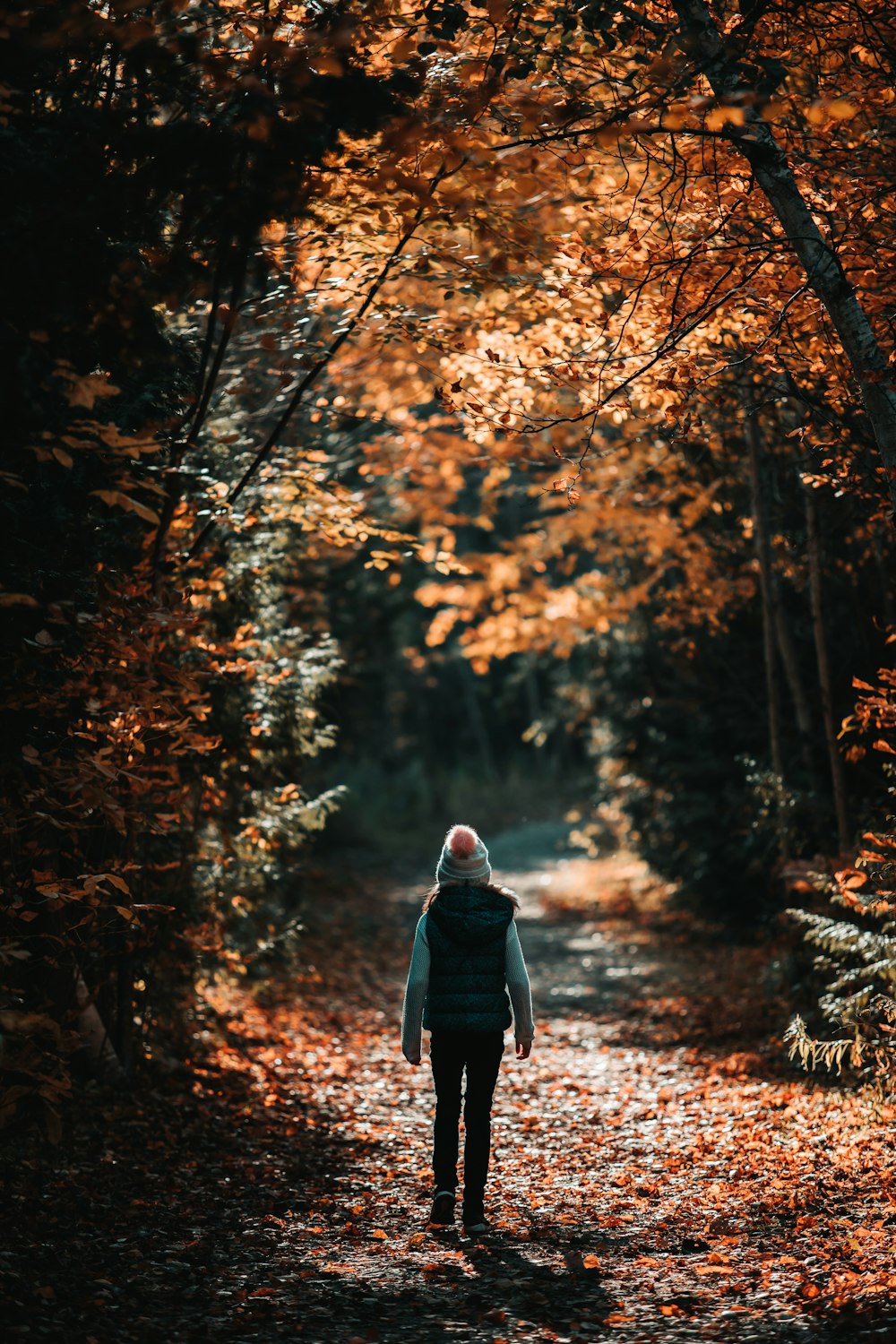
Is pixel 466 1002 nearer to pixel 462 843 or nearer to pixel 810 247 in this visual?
pixel 462 843

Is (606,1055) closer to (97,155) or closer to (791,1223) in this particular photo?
(791,1223)

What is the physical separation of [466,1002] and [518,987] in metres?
0.27

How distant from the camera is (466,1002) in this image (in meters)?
5.98

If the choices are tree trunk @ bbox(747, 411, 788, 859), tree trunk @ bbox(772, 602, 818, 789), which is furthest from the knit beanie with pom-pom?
tree trunk @ bbox(772, 602, 818, 789)

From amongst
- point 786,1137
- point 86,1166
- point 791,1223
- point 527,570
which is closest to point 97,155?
point 86,1166

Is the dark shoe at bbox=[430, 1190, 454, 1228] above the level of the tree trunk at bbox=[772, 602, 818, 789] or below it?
below

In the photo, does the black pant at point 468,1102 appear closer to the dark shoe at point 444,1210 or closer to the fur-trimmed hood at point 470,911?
the dark shoe at point 444,1210

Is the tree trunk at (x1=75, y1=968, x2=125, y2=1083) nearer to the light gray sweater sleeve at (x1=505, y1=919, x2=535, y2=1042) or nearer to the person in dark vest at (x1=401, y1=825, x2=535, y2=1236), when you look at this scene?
the person in dark vest at (x1=401, y1=825, x2=535, y2=1236)

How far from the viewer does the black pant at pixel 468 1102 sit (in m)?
5.95

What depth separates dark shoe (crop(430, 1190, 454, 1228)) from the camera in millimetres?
6102

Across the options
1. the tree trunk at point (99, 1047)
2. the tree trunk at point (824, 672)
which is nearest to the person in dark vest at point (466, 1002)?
the tree trunk at point (99, 1047)

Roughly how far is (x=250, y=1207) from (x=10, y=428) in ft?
13.7

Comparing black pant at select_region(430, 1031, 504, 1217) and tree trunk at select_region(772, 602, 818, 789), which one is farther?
tree trunk at select_region(772, 602, 818, 789)

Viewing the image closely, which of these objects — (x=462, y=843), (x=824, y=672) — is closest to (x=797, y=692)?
(x=824, y=672)
